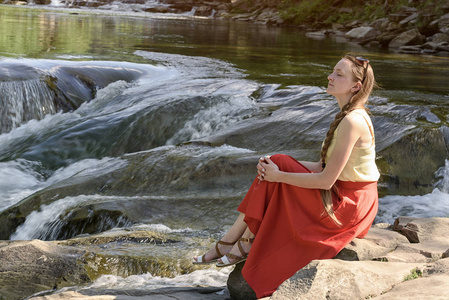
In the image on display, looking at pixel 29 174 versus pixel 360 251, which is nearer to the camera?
pixel 360 251

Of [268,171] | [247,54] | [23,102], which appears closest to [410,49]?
[247,54]

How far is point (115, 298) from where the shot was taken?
3.86 meters

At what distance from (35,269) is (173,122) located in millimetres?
5884

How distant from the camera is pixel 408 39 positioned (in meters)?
25.8

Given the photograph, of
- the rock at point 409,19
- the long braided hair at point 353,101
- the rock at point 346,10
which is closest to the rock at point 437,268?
the long braided hair at point 353,101

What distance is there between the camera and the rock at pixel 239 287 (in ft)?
13.1

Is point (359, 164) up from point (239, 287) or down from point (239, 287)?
up

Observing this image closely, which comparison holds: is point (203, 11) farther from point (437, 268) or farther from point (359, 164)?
point (437, 268)

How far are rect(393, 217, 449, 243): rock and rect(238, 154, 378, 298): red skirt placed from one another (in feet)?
2.24

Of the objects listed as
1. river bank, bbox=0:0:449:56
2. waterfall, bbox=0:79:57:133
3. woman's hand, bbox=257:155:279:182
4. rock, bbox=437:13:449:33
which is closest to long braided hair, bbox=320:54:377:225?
woman's hand, bbox=257:155:279:182

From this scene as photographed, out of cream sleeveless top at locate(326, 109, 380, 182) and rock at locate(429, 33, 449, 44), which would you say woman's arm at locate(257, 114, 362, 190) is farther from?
rock at locate(429, 33, 449, 44)

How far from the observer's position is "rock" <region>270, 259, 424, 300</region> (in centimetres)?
338

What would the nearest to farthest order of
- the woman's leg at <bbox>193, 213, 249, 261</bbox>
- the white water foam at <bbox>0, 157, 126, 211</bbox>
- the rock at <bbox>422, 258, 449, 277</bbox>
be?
the rock at <bbox>422, 258, 449, 277</bbox> → the woman's leg at <bbox>193, 213, 249, 261</bbox> → the white water foam at <bbox>0, 157, 126, 211</bbox>

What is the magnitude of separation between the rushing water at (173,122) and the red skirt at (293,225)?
807 mm
